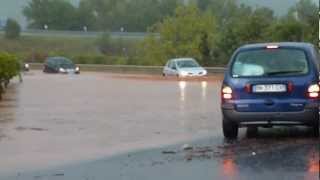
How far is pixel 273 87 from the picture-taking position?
1259 cm

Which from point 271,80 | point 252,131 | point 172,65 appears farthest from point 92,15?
point 271,80

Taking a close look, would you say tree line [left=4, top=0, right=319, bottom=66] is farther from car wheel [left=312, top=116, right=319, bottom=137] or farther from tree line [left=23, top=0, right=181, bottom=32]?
car wheel [left=312, top=116, right=319, bottom=137]

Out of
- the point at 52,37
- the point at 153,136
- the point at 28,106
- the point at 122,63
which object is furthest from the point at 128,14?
the point at 153,136

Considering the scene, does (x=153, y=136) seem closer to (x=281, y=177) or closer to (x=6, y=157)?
(x=6, y=157)

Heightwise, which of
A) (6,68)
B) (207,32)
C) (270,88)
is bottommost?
(207,32)

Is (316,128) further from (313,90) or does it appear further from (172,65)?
(172,65)

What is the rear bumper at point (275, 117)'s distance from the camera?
12.5 meters

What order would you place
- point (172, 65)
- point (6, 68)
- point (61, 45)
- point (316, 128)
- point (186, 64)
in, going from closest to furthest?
point (316, 128) < point (6, 68) < point (186, 64) < point (172, 65) < point (61, 45)

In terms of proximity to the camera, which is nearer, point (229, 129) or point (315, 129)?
point (315, 129)

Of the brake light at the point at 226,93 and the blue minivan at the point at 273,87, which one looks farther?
the brake light at the point at 226,93

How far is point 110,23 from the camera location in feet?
390

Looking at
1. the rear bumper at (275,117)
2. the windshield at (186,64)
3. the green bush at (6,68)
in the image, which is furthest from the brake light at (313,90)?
the windshield at (186,64)

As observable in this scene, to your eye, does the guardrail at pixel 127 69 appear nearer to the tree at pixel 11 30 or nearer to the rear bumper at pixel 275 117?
the tree at pixel 11 30

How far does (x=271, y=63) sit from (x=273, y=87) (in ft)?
1.48
